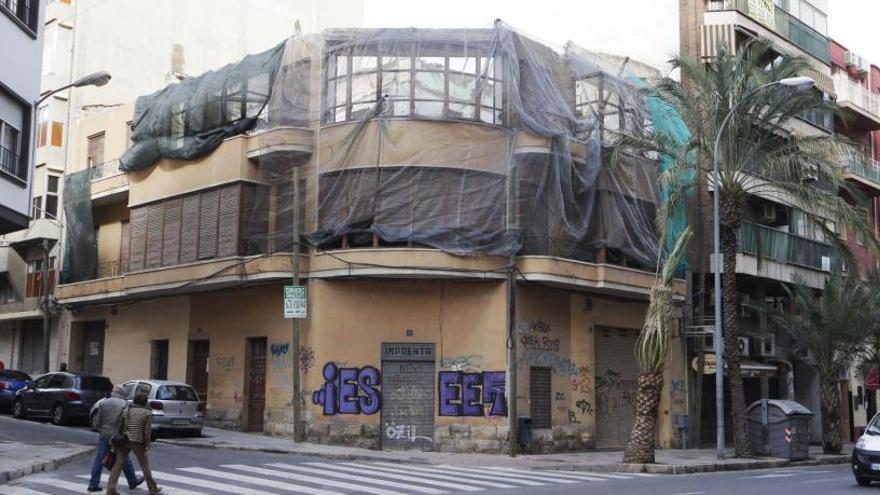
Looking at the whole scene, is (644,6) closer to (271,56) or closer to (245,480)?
Result: (271,56)

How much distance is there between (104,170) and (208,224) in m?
7.83

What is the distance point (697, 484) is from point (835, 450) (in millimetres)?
13743

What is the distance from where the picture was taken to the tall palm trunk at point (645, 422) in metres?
21.7

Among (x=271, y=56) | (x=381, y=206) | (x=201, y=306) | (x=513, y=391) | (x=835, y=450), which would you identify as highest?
(x=271, y=56)

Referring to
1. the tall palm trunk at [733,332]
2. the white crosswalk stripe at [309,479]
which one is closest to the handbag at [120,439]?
the white crosswalk stripe at [309,479]

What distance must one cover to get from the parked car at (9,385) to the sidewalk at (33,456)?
10.4 meters

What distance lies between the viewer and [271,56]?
2666 cm

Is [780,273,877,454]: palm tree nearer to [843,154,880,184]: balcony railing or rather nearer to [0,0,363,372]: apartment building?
[843,154,880,184]: balcony railing

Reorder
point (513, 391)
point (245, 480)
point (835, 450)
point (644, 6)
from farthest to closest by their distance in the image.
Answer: point (644, 6)
point (835, 450)
point (513, 391)
point (245, 480)

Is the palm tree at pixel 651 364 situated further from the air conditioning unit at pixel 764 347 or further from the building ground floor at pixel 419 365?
the air conditioning unit at pixel 764 347

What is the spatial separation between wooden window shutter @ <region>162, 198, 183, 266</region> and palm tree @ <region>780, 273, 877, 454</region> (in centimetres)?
1949

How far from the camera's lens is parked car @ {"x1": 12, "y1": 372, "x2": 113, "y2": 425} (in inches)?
1032

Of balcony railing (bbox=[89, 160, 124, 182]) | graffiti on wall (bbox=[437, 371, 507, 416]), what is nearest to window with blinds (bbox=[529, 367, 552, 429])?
graffiti on wall (bbox=[437, 371, 507, 416])

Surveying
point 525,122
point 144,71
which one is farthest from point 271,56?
point 144,71
